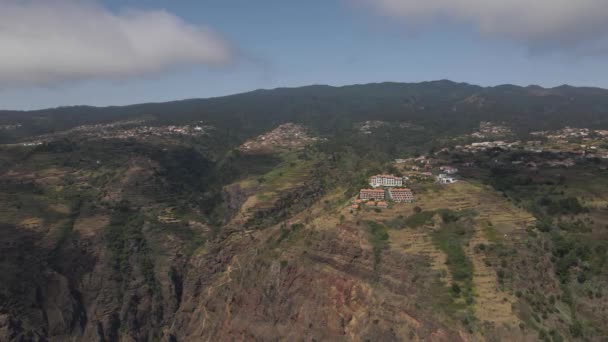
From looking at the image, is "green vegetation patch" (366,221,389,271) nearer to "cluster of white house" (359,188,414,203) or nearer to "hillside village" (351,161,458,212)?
"hillside village" (351,161,458,212)

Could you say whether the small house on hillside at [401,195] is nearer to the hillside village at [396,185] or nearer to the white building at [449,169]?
the hillside village at [396,185]

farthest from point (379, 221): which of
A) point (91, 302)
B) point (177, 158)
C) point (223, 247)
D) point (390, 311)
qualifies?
point (177, 158)

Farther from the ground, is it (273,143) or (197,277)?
(273,143)

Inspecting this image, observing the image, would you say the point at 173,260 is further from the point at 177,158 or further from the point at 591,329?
the point at 591,329

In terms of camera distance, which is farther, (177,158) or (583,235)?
(177,158)

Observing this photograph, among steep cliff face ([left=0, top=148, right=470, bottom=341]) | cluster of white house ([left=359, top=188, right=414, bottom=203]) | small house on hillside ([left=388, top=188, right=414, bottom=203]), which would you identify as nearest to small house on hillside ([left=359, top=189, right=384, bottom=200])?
cluster of white house ([left=359, top=188, right=414, bottom=203])

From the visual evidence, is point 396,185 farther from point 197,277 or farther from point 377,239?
point 197,277

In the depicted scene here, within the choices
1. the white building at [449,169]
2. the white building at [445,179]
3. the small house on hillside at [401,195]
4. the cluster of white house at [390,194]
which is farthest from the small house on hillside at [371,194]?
the white building at [449,169]

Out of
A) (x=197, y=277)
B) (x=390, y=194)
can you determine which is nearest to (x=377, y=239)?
(x=390, y=194)
